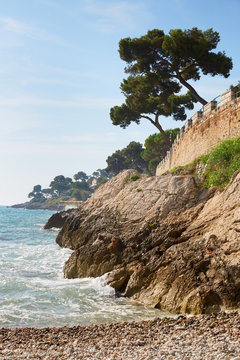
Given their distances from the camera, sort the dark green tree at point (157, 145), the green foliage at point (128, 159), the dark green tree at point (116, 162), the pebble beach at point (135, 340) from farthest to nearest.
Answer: the dark green tree at point (116, 162) < the green foliage at point (128, 159) < the dark green tree at point (157, 145) < the pebble beach at point (135, 340)

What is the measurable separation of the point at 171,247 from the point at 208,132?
39.2 feet

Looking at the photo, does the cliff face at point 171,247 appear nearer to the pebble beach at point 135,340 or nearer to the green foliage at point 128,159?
the pebble beach at point 135,340

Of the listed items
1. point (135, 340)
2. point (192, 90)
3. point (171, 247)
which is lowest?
point (135, 340)

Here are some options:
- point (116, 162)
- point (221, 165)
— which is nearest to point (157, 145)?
point (116, 162)

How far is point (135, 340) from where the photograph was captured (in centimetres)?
789

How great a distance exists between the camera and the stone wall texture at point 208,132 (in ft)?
62.3

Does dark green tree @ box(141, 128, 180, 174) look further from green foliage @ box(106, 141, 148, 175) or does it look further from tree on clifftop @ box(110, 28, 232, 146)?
tree on clifftop @ box(110, 28, 232, 146)

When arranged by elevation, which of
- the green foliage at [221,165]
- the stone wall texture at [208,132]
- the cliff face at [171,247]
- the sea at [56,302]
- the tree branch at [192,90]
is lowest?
the sea at [56,302]

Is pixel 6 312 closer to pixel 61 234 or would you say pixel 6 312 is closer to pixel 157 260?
pixel 157 260

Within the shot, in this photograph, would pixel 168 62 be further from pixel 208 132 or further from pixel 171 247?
pixel 171 247

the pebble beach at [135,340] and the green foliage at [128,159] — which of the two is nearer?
the pebble beach at [135,340]

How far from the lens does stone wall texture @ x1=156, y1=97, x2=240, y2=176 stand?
1898 centimetres

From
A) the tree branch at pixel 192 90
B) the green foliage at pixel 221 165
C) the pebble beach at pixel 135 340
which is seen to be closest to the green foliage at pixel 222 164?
the green foliage at pixel 221 165

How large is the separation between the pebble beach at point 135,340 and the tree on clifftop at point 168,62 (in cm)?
2453
